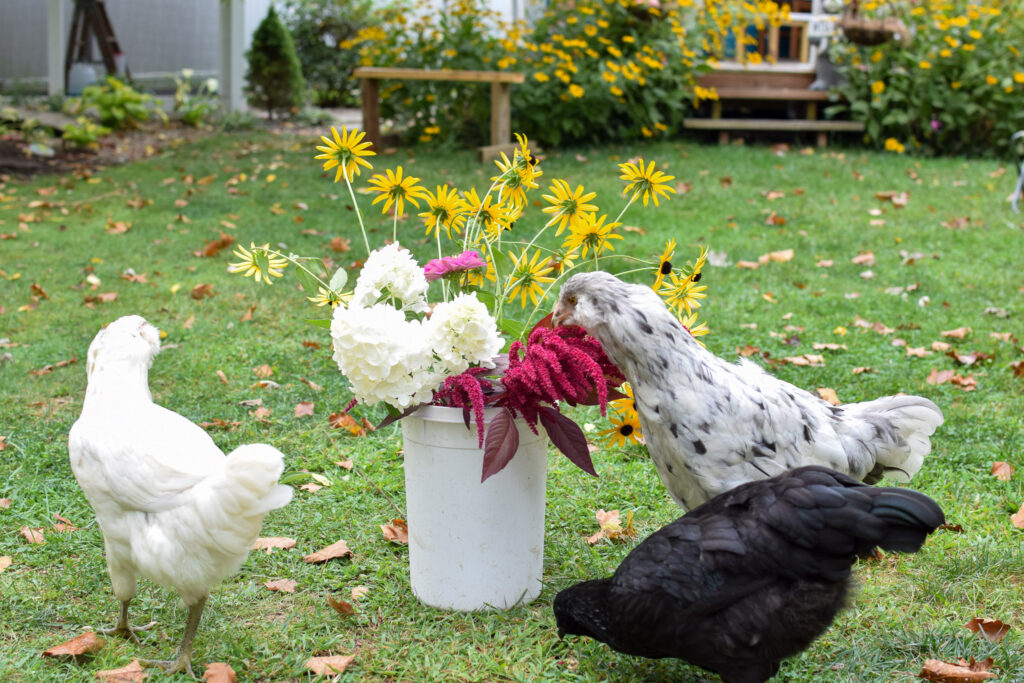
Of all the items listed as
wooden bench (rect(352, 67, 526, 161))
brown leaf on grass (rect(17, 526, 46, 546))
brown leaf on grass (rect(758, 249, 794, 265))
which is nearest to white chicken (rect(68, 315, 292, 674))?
brown leaf on grass (rect(17, 526, 46, 546))

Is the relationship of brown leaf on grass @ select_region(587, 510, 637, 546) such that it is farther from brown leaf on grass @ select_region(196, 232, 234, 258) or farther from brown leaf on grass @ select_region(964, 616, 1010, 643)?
brown leaf on grass @ select_region(196, 232, 234, 258)

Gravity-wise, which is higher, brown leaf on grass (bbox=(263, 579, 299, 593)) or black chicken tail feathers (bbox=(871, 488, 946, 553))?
black chicken tail feathers (bbox=(871, 488, 946, 553))

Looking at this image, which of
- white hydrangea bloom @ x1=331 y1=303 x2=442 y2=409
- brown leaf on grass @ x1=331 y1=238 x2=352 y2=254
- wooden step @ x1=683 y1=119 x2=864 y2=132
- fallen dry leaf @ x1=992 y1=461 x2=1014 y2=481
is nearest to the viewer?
white hydrangea bloom @ x1=331 y1=303 x2=442 y2=409

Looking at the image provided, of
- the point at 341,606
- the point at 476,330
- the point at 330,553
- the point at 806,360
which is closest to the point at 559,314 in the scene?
the point at 476,330

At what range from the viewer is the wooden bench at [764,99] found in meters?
10.3

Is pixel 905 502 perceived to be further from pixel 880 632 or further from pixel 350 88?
pixel 350 88

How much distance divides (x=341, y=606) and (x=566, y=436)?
0.87 metres

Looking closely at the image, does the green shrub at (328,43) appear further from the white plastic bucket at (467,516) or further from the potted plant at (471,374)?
the white plastic bucket at (467,516)

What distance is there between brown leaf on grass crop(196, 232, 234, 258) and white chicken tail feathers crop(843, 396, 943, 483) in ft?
17.0

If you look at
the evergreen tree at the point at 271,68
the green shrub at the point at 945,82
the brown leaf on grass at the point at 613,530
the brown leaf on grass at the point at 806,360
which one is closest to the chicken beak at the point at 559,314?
the brown leaf on grass at the point at 613,530

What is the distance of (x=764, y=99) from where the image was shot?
35.3 feet

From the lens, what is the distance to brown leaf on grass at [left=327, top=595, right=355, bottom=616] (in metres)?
2.75

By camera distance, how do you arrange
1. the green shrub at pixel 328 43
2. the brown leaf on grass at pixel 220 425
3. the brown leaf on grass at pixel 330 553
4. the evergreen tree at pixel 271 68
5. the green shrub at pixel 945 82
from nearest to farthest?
the brown leaf on grass at pixel 330 553, the brown leaf on grass at pixel 220 425, the green shrub at pixel 945 82, the evergreen tree at pixel 271 68, the green shrub at pixel 328 43

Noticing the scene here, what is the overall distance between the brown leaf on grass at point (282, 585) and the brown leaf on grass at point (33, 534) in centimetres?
84
